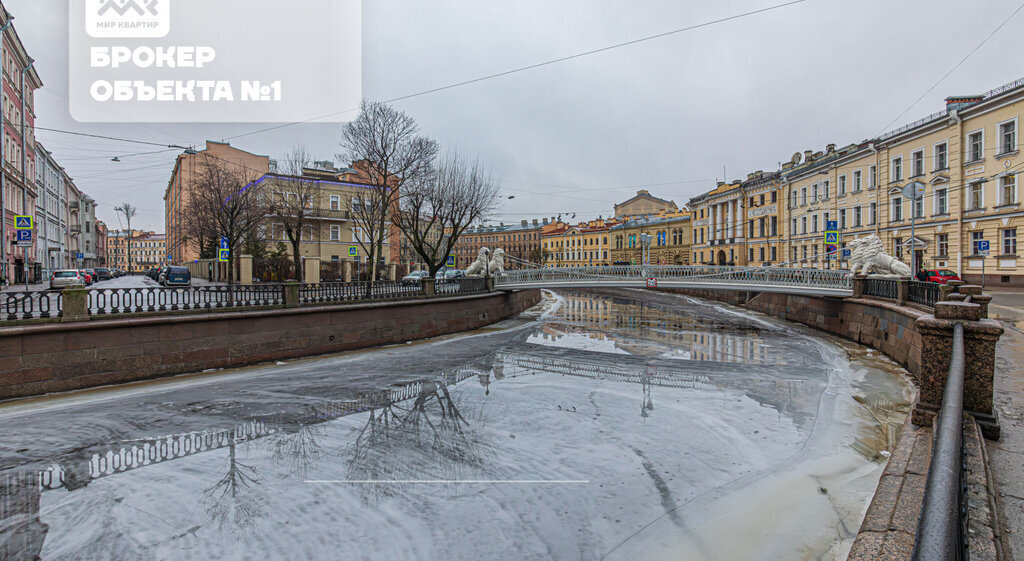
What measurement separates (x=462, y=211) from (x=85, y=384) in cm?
1999

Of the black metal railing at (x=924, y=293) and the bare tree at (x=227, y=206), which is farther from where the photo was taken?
the bare tree at (x=227, y=206)

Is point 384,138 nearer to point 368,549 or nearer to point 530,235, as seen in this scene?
point 368,549

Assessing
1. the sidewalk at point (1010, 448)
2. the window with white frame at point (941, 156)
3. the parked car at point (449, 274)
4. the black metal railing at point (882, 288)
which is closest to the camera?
the sidewalk at point (1010, 448)

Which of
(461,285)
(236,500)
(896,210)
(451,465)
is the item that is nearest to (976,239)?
(896,210)

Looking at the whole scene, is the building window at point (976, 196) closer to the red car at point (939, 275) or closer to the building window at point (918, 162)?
the building window at point (918, 162)

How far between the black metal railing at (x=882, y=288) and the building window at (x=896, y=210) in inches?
818

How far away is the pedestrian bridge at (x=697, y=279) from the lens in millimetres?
19773

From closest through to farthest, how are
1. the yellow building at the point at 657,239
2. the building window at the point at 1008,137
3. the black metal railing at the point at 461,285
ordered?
the black metal railing at the point at 461,285
the building window at the point at 1008,137
the yellow building at the point at 657,239

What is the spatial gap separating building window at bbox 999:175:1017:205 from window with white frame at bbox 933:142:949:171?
13.1ft

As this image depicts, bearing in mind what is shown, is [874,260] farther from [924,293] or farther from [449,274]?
[449,274]

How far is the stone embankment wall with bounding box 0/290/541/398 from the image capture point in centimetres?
991

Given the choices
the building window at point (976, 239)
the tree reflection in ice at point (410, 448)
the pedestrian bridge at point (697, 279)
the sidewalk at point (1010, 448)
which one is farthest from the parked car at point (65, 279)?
the building window at point (976, 239)

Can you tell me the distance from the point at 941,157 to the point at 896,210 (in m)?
4.24

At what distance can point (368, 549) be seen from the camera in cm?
447
